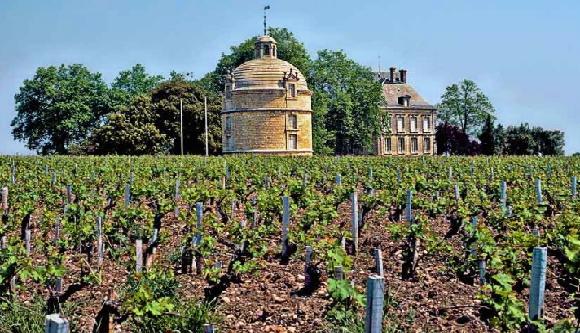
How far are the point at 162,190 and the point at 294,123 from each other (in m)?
37.9

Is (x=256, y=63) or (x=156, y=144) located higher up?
(x=256, y=63)

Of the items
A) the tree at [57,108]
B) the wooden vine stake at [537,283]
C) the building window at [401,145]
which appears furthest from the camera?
the building window at [401,145]

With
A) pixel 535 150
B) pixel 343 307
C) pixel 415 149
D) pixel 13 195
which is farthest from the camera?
pixel 415 149

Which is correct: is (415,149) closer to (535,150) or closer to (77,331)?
(535,150)

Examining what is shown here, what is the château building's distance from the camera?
8750 centimetres

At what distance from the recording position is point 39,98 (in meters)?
66.8

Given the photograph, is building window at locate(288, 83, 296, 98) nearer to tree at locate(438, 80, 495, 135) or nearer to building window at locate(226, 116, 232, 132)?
building window at locate(226, 116, 232, 132)

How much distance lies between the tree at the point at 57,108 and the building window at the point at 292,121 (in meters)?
20.1

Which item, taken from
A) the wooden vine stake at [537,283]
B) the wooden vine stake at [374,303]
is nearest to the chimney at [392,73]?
the wooden vine stake at [537,283]

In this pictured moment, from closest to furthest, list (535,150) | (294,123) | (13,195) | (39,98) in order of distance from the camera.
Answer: (13,195) → (294,123) → (39,98) → (535,150)

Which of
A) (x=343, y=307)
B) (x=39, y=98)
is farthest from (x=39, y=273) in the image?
(x=39, y=98)

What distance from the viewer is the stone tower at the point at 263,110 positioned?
54938 millimetres

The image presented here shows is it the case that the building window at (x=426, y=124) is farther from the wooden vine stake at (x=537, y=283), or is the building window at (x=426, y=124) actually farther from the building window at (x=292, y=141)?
the wooden vine stake at (x=537, y=283)

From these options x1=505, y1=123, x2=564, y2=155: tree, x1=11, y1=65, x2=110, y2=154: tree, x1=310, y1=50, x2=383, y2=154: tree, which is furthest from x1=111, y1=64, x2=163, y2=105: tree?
x1=505, y1=123, x2=564, y2=155: tree
